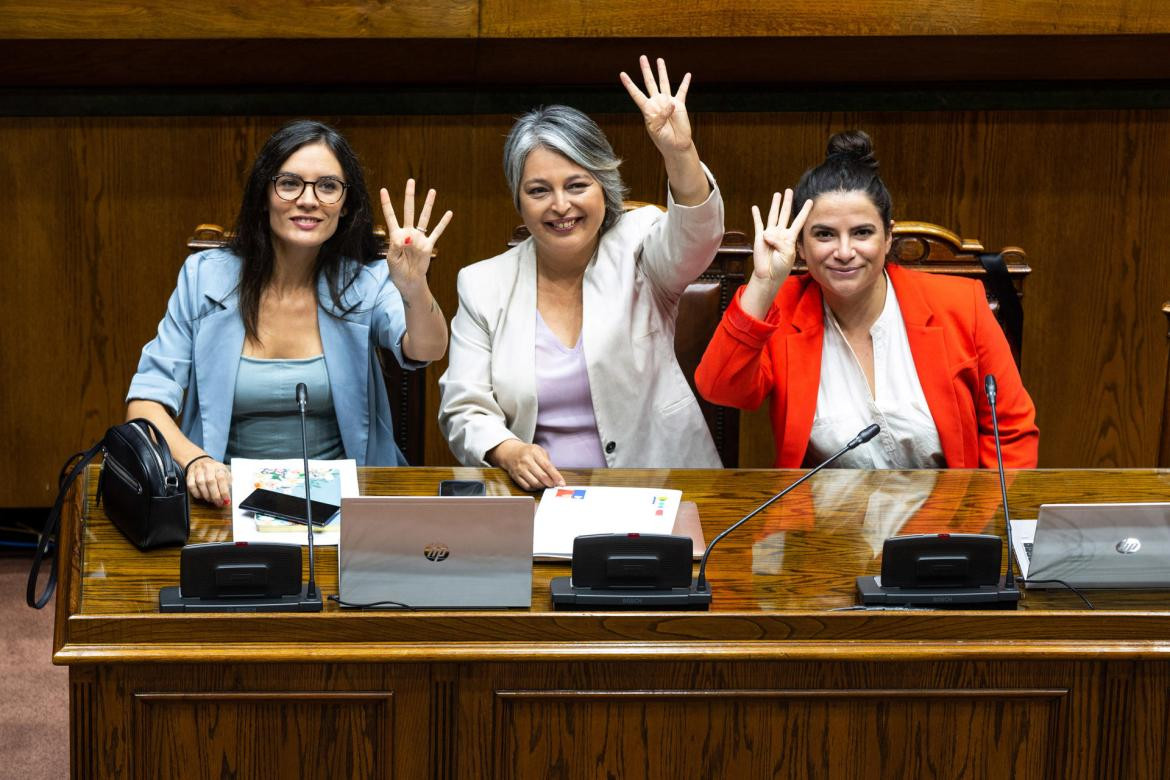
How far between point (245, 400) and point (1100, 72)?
2.12 m

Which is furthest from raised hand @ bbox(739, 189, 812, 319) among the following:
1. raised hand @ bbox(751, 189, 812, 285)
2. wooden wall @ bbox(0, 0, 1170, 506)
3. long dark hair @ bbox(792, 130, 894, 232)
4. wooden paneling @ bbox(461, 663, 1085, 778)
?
wooden wall @ bbox(0, 0, 1170, 506)

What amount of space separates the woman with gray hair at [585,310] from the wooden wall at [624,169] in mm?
874

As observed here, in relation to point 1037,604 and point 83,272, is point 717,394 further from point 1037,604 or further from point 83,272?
point 83,272

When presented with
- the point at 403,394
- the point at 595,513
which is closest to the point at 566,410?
the point at 403,394

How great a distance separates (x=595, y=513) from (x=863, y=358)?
2.12 ft

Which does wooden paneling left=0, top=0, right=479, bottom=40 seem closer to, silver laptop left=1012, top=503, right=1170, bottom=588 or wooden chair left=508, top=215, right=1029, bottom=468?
wooden chair left=508, top=215, right=1029, bottom=468

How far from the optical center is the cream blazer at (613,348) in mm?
2170

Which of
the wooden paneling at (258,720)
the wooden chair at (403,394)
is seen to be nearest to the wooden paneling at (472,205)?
the wooden chair at (403,394)

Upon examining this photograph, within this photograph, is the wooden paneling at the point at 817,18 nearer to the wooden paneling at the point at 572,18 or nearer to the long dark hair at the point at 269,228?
the wooden paneling at the point at 572,18

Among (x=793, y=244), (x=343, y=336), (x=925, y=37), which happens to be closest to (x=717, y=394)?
(x=793, y=244)

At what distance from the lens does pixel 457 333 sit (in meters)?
2.23

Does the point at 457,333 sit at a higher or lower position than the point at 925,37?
lower

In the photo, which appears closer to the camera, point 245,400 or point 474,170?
point 245,400

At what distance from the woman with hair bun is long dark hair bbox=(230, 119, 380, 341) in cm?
64
